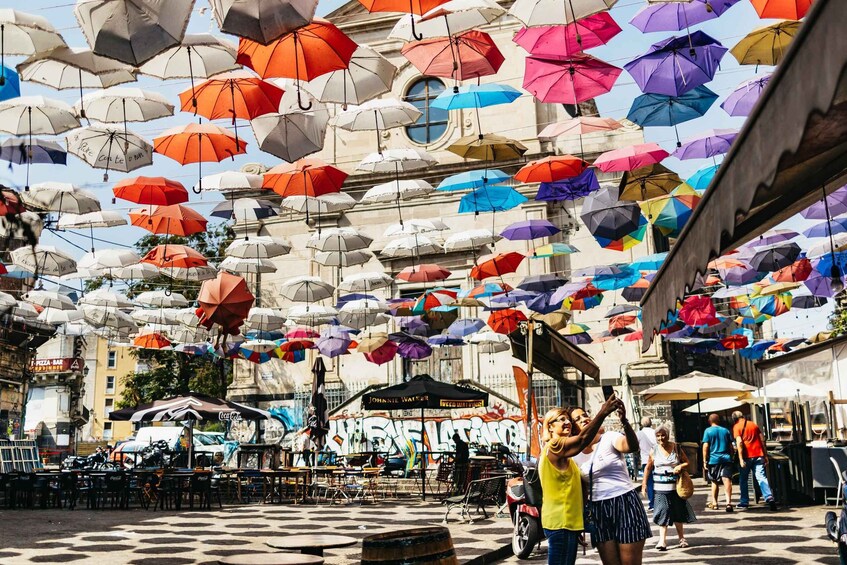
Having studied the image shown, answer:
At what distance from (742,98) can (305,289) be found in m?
12.7

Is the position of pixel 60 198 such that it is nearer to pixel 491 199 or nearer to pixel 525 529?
pixel 491 199

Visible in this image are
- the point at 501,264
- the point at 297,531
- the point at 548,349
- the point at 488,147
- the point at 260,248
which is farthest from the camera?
the point at 260,248

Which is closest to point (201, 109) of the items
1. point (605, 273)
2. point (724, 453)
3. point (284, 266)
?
point (605, 273)

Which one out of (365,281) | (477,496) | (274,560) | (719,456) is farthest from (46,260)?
(274,560)

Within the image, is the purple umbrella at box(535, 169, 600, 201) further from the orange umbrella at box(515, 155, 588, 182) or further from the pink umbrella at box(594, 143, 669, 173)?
the pink umbrella at box(594, 143, 669, 173)

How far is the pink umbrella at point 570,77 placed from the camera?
10.1m

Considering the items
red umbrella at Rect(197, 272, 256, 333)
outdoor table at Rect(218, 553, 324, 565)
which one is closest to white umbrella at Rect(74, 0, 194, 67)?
outdoor table at Rect(218, 553, 324, 565)

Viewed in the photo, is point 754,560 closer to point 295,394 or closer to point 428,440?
point 428,440

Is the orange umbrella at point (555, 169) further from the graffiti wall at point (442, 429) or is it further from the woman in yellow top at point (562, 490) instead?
the graffiti wall at point (442, 429)

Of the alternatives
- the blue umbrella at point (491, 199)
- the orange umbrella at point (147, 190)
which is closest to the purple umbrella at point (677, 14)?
the blue umbrella at point (491, 199)

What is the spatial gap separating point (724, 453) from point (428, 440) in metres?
13.8

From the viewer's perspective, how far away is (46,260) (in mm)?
18422

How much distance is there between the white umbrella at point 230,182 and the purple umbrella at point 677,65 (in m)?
7.03

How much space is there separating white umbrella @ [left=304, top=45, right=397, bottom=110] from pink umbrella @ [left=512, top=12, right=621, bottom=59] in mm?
1820
